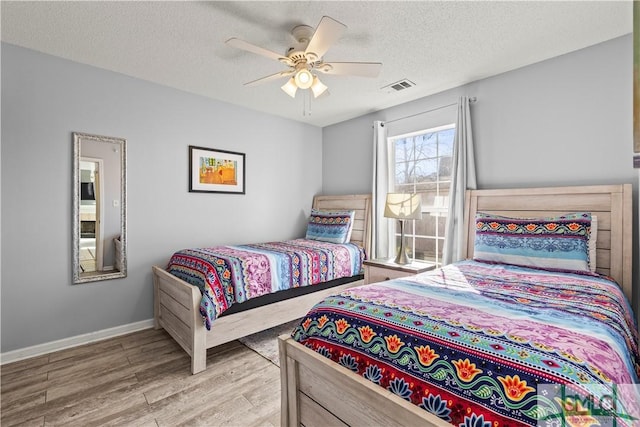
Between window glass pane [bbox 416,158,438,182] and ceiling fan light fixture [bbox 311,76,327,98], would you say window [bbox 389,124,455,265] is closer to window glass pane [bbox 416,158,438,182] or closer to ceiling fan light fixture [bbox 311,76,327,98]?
window glass pane [bbox 416,158,438,182]

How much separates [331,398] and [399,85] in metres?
2.98

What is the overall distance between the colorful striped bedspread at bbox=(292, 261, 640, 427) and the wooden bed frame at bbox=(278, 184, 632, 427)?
0.19 ft

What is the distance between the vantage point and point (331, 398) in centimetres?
122

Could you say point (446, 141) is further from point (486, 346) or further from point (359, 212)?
point (486, 346)

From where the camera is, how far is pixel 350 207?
13.6ft

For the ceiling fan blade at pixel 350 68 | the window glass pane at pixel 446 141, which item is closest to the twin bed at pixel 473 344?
the window glass pane at pixel 446 141

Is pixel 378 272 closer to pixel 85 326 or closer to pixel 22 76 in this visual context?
pixel 85 326

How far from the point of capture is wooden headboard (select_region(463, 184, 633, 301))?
2088 mm

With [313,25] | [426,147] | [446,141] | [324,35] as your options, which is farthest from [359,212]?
[324,35]

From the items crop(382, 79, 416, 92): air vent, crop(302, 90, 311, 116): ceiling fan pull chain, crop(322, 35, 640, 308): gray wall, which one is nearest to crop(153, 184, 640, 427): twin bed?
crop(322, 35, 640, 308): gray wall

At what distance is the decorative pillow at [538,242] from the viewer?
202 centimetres

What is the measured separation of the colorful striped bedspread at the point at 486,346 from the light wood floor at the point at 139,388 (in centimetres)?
86

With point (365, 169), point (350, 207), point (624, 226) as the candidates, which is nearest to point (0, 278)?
point (350, 207)

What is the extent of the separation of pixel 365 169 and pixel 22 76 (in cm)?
354
